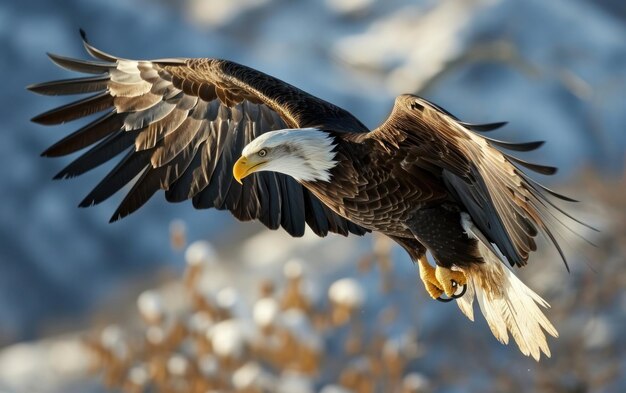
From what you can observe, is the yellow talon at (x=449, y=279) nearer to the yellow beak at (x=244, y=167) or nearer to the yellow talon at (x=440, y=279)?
the yellow talon at (x=440, y=279)

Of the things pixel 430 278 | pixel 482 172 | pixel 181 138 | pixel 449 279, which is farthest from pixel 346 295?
pixel 482 172

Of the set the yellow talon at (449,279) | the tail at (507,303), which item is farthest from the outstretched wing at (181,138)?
the tail at (507,303)

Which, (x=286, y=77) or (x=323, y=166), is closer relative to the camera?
(x=323, y=166)

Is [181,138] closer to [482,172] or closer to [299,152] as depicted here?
[299,152]

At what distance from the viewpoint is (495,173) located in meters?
3.77

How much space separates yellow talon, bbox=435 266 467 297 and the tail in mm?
28

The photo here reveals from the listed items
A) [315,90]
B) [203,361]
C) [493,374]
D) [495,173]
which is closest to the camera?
[495,173]

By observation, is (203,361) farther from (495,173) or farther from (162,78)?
(495,173)

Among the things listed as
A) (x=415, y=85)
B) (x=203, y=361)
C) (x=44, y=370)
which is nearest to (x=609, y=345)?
(x=415, y=85)

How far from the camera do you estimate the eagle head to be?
13.2ft

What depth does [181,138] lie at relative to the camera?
4.99 metres

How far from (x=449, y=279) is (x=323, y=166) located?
74 cm

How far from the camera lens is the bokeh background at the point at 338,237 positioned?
10219 millimetres

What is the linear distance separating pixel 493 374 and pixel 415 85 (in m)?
2.90
